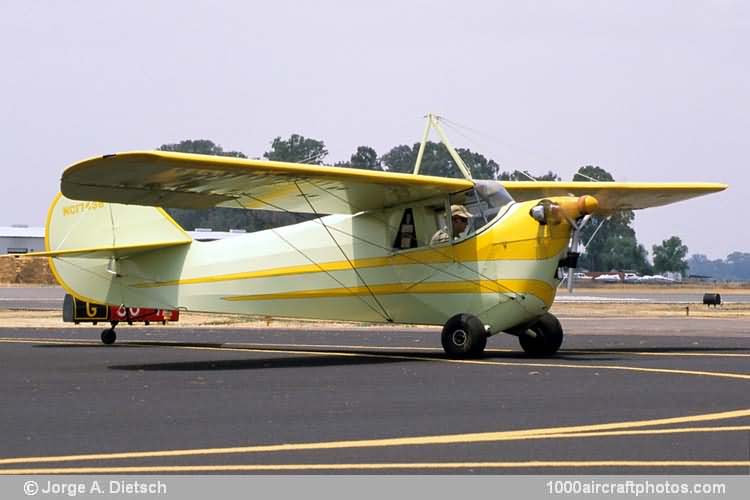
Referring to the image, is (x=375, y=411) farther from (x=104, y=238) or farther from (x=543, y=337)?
(x=104, y=238)

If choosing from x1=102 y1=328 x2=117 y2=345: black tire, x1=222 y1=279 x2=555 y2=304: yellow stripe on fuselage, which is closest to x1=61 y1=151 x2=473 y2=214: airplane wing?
x1=222 y1=279 x2=555 y2=304: yellow stripe on fuselage

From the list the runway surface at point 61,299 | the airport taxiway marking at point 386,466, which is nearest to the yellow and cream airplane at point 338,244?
the airport taxiway marking at point 386,466

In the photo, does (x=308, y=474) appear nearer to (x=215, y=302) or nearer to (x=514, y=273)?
(x=514, y=273)

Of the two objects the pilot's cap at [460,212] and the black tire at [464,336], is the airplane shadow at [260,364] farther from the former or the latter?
the pilot's cap at [460,212]

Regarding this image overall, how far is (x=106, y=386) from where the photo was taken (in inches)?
578

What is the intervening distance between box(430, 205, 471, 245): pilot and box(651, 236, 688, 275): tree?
16614cm

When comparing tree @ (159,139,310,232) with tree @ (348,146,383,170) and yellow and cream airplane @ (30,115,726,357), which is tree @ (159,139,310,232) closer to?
tree @ (348,146,383,170)

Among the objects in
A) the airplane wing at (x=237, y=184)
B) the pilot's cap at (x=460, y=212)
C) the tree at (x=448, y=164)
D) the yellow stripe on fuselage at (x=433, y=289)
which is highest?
the tree at (x=448, y=164)

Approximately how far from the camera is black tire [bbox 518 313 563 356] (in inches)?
778

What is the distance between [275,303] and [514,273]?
4.59 m

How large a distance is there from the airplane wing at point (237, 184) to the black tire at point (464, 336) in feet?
7.14

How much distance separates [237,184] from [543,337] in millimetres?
5388

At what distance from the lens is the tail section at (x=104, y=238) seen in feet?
75.2

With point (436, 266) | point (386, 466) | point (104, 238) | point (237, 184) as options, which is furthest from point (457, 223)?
Result: point (386, 466)
